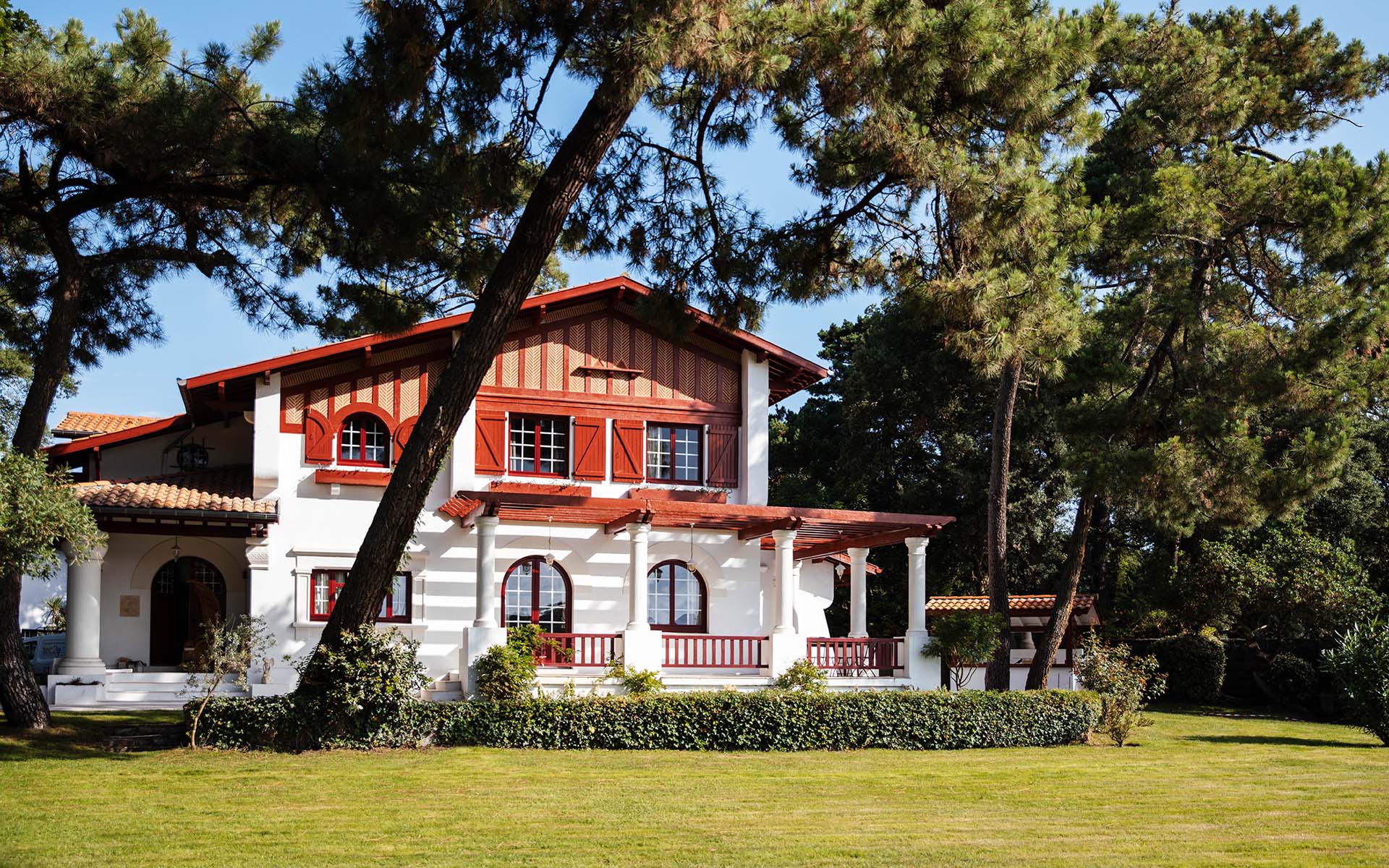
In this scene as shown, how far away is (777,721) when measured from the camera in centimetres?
1834

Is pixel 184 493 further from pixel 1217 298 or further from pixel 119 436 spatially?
pixel 1217 298

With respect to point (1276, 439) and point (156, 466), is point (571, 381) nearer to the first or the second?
point (156, 466)

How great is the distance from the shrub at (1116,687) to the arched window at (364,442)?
41.1 ft

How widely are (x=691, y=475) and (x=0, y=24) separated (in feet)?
44.3

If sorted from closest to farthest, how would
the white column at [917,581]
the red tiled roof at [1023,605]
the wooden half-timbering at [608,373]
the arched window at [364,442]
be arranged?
the arched window at [364,442] → the white column at [917,581] → the wooden half-timbering at [608,373] → the red tiled roof at [1023,605]

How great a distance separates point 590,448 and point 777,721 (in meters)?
6.66

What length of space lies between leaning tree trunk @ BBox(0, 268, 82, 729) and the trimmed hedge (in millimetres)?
2541

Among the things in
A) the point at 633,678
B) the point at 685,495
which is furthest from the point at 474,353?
the point at 685,495

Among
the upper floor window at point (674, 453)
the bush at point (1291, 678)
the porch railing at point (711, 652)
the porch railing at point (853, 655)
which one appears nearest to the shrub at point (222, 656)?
the porch railing at point (711, 652)

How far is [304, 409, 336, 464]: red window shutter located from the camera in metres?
21.4

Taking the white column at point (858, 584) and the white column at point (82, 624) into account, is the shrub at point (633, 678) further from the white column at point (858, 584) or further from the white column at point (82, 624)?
the white column at point (82, 624)

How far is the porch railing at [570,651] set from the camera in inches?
805

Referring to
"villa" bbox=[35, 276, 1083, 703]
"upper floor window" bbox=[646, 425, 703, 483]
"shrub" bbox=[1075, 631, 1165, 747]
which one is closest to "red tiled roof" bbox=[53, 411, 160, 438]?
"villa" bbox=[35, 276, 1083, 703]

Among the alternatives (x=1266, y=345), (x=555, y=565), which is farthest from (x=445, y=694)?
(x=1266, y=345)
